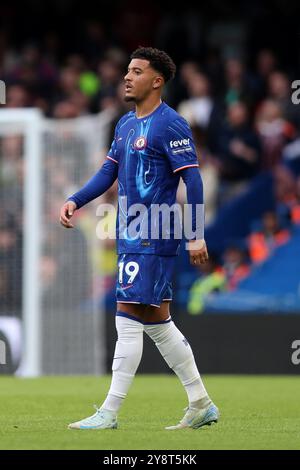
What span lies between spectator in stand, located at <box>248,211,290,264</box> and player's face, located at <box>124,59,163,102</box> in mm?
8208

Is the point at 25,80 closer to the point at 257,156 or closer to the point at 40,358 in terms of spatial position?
the point at 257,156

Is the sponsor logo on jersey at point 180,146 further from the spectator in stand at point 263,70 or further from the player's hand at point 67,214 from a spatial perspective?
the spectator in stand at point 263,70

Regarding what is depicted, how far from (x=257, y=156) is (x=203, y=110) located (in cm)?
103

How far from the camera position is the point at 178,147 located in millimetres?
7730

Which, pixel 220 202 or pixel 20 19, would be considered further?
pixel 20 19

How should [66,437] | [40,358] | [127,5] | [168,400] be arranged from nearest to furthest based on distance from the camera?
[66,437] → [168,400] → [40,358] → [127,5]

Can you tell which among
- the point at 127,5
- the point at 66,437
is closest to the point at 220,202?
the point at 127,5

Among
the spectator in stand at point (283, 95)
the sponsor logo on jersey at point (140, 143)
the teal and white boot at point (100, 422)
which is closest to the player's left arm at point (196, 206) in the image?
the sponsor logo on jersey at point (140, 143)

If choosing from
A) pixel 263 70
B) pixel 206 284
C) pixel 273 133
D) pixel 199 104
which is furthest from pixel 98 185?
pixel 263 70

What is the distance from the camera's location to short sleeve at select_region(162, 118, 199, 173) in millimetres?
7715

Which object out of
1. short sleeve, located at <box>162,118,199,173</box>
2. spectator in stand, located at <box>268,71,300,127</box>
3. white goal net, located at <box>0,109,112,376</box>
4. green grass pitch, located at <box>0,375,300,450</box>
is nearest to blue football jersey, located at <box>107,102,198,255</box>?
short sleeve, located at <box>162,118,199,173</box>

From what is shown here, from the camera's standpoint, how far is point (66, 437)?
7.09 metres

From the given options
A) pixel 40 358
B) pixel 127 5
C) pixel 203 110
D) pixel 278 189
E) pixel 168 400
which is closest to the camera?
pixel 168 400

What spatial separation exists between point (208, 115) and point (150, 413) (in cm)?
882
